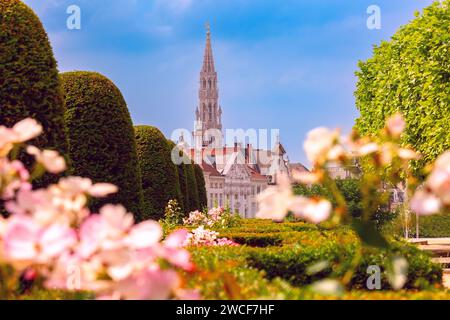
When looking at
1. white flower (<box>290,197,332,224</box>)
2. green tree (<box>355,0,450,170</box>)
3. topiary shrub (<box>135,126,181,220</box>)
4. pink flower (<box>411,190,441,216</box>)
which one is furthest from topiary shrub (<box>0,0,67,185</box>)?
green tree (<box>355,0,450,170</box>)

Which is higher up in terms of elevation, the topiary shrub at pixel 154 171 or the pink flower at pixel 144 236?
the topiary shrub at pixel 154 171

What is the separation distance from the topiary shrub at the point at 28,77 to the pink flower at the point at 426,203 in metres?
7.74

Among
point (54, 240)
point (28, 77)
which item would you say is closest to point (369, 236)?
point (54, 240)

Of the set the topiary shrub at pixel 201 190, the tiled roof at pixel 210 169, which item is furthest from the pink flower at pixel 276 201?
the tiled roof at pixel 210 169

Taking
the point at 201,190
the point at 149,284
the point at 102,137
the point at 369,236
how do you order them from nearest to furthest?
1. the point at 149,284
2. the point at 369,236
3. the point at 102,137
4. the point at 201,190

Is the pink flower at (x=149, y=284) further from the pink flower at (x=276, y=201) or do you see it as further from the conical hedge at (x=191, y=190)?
the conical hedge at (x=191, y=190)

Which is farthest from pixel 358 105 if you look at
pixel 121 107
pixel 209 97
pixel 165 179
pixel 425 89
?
pixel 209 97

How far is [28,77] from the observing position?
34.1 ft

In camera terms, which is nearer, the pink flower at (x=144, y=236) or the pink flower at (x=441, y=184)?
the pink flower at (x=144, y=236)

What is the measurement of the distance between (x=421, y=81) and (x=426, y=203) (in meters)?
22.7

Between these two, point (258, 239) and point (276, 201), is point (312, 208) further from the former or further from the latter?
point (258, 239)

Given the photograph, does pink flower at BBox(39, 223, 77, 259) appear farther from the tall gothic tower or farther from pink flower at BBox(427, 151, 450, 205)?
the tall gothic tower

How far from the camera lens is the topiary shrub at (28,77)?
10.1m
